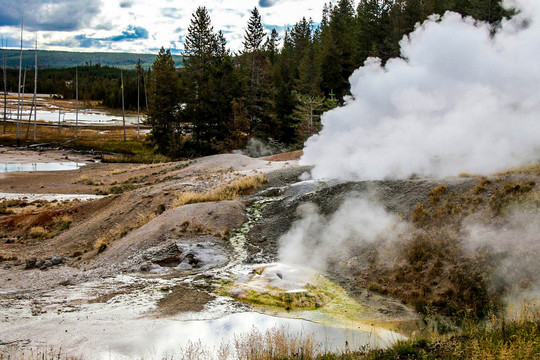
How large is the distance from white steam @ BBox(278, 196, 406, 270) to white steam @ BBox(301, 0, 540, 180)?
2082mm

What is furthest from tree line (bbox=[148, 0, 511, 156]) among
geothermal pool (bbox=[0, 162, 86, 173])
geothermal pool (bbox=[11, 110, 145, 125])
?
geothermal pool (bbox=[11, 110, 145, 125])

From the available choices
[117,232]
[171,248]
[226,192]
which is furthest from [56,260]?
[226,192]

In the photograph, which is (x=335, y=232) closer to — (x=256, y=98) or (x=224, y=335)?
(x=224, y=335)

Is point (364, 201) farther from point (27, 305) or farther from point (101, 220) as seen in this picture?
point (101, 220)

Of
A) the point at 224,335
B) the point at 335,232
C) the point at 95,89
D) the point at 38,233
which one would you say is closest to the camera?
the point at 224,335

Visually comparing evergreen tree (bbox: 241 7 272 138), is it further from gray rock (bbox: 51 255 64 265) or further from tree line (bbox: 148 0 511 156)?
gray rock (bbox: 51 255 64 265)

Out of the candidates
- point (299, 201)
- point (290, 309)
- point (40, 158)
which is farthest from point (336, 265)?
point (40, 158)

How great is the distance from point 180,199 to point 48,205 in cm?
1225

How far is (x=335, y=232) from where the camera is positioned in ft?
43.8

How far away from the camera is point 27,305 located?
10156 millimetres

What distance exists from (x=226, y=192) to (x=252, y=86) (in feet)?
98.7

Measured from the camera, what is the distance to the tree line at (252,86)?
141ft

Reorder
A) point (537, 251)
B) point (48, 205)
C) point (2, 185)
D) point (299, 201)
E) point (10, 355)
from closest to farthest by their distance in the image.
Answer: point (10, 355) < point (537, 251) < point (299, 201) < point (48, 205) < point (2, 185)

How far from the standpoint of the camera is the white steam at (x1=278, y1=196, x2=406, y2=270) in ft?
40.4
